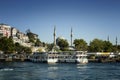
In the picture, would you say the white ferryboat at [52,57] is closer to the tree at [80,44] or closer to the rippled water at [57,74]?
the tree at [80,44]

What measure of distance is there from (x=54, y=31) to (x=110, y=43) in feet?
111

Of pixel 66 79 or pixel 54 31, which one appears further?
pixel 54 31

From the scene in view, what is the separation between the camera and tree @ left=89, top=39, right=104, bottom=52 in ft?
627

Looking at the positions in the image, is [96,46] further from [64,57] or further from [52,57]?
[52,57]

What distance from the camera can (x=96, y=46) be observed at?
192 m

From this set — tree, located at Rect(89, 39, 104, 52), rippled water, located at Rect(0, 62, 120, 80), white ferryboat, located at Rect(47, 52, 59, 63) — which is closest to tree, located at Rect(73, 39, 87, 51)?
tree, located at Rect(89, 39, 104, 52)

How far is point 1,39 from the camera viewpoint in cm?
17575

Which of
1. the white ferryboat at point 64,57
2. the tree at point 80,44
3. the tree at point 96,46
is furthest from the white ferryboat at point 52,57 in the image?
the tree at point 96,46

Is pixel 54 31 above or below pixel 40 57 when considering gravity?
above

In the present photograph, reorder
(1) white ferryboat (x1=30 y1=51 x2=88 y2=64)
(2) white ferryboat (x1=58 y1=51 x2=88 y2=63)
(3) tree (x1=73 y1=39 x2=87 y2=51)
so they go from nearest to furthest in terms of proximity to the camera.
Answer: (2) white ferryboat (x1=58 y1=51 x2=88 y2=63) < (1) white ferryboat (x1=30 y1=51 x2=88 y2=64) < (3) tree (x1=73 y1=39 x2=87 y2=51)

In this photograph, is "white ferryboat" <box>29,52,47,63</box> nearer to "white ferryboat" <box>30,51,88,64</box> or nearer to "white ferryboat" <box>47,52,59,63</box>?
"white ferryboat" <box>30,51,88,64</box>

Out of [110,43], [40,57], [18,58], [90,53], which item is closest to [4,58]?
Answer: [18,58]

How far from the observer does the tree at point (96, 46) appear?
191125 mm

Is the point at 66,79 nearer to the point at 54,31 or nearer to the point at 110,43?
the point at 54,31
